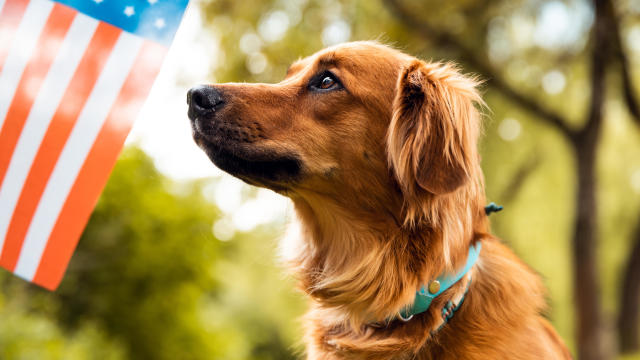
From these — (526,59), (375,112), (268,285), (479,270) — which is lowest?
(268,285)

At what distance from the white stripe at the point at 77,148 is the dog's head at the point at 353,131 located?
0.59 metres

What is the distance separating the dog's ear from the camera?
2.53m

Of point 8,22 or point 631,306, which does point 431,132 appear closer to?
A: point 8,22

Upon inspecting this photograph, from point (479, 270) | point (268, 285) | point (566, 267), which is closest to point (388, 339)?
point (479, 270)

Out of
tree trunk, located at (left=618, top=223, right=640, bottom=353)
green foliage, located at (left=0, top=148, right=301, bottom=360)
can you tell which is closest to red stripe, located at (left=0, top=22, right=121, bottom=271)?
green foliage, located at (left=0, top=148, right=301, bottom=360)

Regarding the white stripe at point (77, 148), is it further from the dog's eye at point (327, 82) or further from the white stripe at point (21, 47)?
the dog's eye at point (327, 82)

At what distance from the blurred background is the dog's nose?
3.02 feet

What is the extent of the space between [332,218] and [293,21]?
631cm

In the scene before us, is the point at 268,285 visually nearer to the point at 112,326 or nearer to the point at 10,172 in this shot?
the point at 112,326

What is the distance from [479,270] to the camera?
2.73 meters

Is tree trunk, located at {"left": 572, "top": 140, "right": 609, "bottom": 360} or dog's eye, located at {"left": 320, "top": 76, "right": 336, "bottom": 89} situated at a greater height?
dog's eye, located at {"left": 320, "top": 76, "right": 336, "bottom": 89}

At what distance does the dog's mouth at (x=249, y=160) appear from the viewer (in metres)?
2.59

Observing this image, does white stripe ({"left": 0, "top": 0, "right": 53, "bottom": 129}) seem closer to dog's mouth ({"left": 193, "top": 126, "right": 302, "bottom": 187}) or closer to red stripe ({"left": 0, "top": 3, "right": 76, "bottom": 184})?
red stripe ({"left": 0, "top": 3, "right": 76, "bottom": 184})

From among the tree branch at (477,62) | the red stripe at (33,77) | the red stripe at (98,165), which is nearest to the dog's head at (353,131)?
the red stripe at (98,165)
